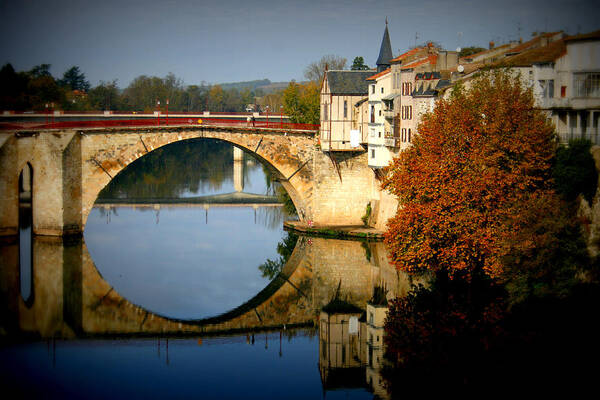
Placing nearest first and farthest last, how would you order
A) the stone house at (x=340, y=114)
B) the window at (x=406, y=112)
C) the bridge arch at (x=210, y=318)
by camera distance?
the bridge arch at (x=210, y=318) < the window at (x=406, y=112) < the stone house at (x=340, y=114)

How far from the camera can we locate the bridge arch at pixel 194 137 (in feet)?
139

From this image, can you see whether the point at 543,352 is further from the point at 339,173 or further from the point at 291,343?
the point at 339,173

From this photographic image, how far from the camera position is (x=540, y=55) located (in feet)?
108

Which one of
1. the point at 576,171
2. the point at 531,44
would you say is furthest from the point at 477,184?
the point at 531,44

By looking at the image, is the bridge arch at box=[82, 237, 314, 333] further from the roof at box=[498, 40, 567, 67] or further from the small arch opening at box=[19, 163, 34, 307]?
the roof at box=[498, 40, 567, 67]

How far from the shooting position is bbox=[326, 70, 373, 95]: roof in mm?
44875

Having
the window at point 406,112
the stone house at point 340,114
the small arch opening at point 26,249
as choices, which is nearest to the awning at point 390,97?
the window at point 406,112

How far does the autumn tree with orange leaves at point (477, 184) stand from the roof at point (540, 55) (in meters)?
1.94

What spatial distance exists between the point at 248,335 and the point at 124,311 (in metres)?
5.70

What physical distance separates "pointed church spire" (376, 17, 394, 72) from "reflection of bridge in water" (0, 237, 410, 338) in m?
12.5

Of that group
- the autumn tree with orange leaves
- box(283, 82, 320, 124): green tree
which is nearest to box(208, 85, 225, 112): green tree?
box(283, 82, 320, 124): green tree

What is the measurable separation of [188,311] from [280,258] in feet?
35.3

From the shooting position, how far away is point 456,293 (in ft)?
102

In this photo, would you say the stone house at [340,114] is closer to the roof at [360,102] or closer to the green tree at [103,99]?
the roof at [360,102]
